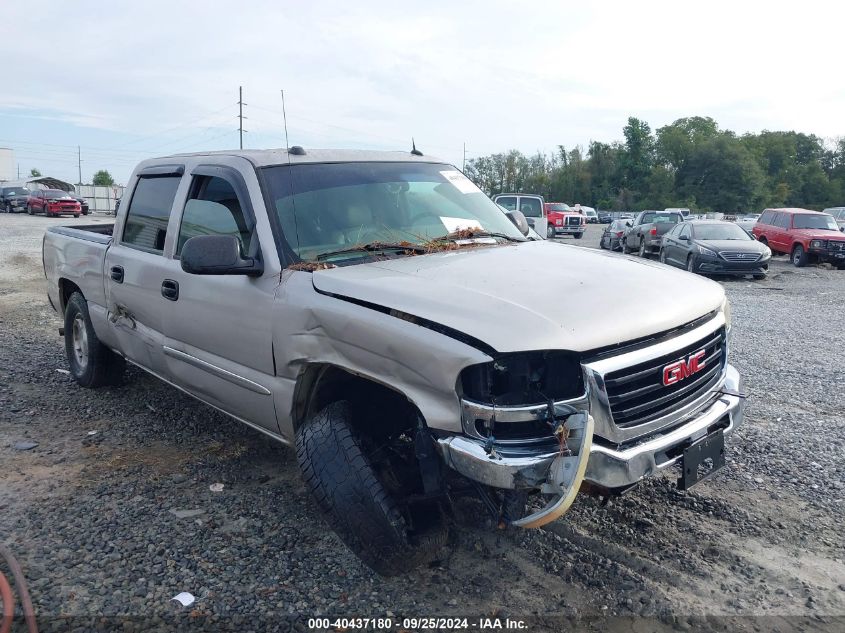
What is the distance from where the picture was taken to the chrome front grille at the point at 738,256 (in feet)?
51.1

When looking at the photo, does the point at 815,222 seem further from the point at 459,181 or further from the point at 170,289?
the point at 170,289

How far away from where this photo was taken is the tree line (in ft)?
281

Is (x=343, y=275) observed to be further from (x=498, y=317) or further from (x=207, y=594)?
(x=207, y=594)

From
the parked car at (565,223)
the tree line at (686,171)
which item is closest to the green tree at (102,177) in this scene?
the tree line at (686,171)

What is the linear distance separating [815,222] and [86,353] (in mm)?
20263

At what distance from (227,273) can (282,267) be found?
0.26 m

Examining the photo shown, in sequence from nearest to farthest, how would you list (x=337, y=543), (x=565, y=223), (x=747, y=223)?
(x=337, y=543) < (x=747, y=223) < (x=565, y=223)

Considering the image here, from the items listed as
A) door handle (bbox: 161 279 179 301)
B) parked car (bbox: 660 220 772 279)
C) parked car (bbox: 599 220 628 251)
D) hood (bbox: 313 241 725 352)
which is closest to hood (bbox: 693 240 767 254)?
parked car (bbox: 660 220 772 279)

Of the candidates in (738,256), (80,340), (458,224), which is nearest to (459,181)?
(458,224)

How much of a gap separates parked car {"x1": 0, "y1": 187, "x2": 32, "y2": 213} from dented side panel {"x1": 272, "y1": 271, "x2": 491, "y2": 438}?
135 feet

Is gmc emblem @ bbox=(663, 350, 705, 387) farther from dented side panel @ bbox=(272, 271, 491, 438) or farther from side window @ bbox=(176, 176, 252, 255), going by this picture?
side window @ bbox=(176, 176, 252, 255)

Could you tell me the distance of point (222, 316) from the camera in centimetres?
373

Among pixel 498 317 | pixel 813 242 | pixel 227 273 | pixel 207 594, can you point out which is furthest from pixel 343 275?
pixel 813 242

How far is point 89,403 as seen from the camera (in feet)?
18.6
